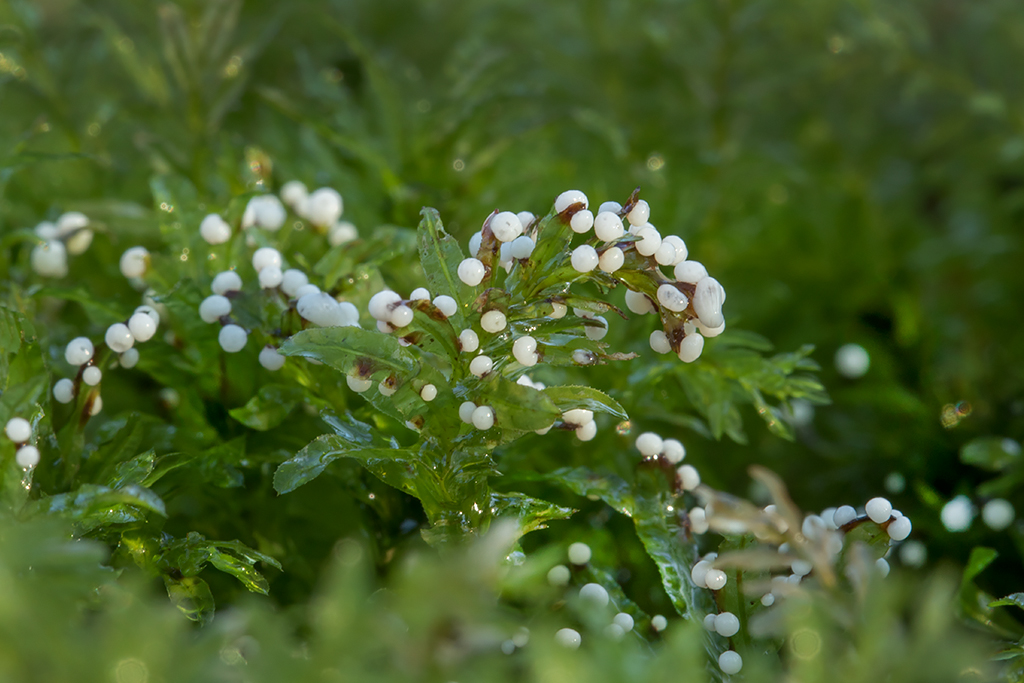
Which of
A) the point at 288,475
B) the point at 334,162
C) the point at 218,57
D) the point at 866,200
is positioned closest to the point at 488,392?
the point at 288,475

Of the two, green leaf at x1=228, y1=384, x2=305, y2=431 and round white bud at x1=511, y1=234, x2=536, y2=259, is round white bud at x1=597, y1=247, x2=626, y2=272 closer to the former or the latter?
round white bud at x1=511, y1=234, x2=536, y2=259

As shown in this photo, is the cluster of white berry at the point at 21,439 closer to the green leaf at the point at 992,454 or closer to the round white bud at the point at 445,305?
the round white bud at the point at 445,305

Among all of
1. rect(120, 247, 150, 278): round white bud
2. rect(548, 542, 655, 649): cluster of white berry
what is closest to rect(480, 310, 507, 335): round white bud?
rect(548, 542, 655, 649): cluster of white berry

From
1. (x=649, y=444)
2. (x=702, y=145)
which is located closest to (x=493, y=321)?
(x=649, y=444)

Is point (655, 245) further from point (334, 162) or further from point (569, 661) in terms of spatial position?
point (334, 162)

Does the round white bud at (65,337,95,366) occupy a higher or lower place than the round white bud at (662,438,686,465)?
Answer: lower

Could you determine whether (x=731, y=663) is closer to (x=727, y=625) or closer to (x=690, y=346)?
(x=727, y=625)
